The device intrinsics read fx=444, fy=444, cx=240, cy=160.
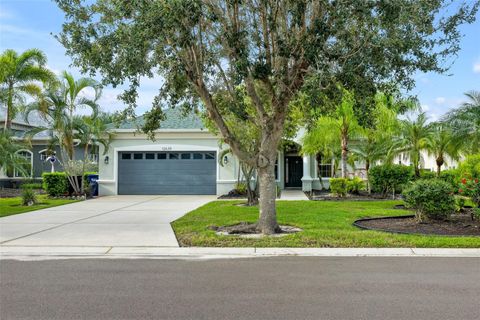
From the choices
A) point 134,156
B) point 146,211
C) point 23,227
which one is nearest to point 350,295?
point 23,227

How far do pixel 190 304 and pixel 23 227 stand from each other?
8.28m

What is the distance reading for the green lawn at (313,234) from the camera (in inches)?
368

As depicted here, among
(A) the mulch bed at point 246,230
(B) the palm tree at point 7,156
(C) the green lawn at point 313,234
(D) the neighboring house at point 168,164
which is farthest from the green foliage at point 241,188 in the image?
(A) the mulch bed at point 246,230

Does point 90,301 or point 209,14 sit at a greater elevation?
point 209,14

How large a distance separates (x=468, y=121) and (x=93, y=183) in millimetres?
18055

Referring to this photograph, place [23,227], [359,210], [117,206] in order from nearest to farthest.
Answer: [23,227]
[359,210]
[117,206]

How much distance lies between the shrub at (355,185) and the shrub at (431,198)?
28.8 ft

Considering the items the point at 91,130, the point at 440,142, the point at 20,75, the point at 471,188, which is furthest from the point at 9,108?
the point at 471,188

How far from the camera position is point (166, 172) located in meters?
23.9

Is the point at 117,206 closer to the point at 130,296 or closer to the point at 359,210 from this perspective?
the point at 359,210

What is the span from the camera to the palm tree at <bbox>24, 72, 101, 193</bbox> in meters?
21.1

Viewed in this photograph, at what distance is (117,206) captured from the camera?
17.7 meters

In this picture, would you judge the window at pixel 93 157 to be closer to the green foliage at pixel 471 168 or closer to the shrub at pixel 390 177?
the shrub at pixel 390 177

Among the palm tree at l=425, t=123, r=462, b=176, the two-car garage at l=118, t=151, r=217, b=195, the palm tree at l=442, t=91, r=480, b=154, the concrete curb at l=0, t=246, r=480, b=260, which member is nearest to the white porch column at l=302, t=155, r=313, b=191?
the two-car garage at l=118, t=151, r=217, b=195
